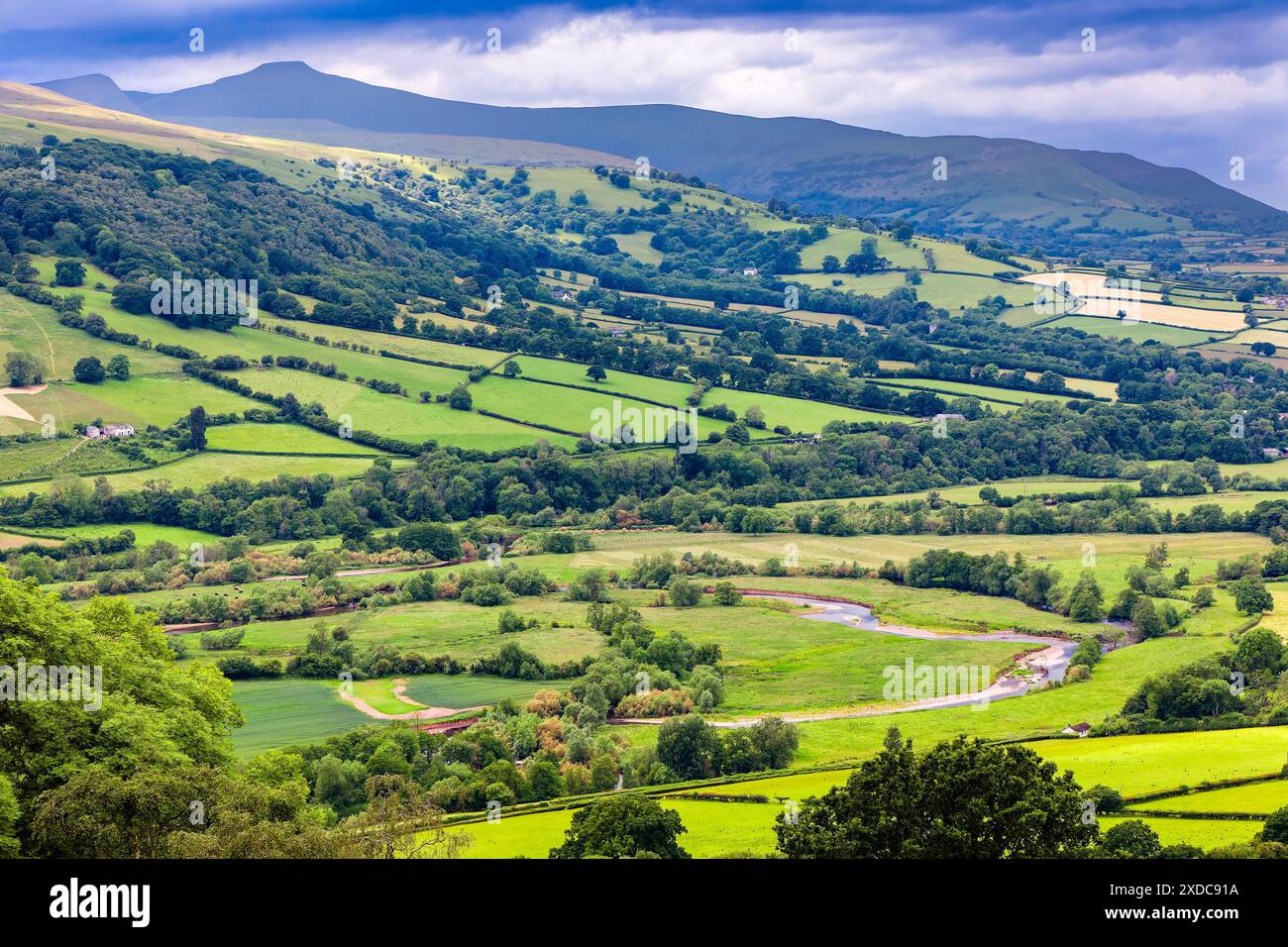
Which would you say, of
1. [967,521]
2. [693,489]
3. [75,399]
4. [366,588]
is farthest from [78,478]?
[967,521]

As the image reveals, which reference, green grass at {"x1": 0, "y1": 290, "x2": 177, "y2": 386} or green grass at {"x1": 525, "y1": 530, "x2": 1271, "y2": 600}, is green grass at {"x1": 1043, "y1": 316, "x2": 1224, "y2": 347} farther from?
green grass at {"x1": 0, "y1": 290, "x2": 177, "y2": 386}

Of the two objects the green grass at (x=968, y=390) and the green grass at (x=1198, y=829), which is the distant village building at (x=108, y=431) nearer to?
the green grass at (x=968, y=390)

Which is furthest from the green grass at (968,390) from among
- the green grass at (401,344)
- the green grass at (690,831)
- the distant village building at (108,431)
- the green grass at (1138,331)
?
the green grass at (690,831)

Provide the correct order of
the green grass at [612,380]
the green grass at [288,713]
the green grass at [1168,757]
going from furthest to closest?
the green grass at [612,380], the green grass at [288,713], the green grass at [1168,757]

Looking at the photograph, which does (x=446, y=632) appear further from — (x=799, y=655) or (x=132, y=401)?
(x=132, y=401)

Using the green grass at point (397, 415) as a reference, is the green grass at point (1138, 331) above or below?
above

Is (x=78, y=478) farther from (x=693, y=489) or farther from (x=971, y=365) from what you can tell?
(x=971, y=365)

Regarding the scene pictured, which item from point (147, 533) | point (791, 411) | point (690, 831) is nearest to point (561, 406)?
point (791, 411)
